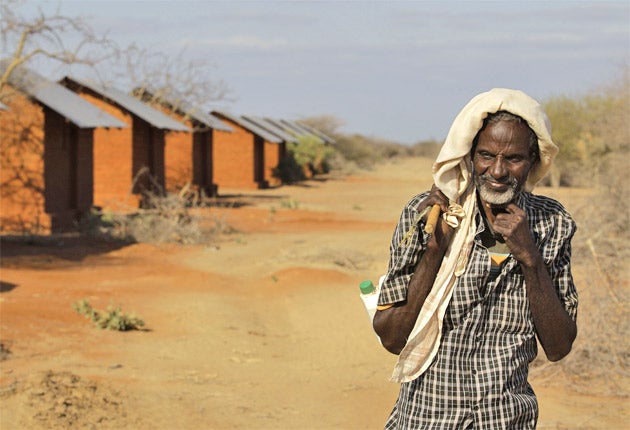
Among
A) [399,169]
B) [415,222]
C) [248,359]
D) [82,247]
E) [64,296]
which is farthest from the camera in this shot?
[399,169]

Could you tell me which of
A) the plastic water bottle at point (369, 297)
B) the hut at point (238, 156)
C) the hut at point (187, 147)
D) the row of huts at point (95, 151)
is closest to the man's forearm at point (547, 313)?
the plastic water bottle at point (369, 297)

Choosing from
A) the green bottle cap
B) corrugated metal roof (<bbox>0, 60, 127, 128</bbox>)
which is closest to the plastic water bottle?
the green bottle cap

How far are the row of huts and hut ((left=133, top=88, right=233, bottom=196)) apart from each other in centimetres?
3

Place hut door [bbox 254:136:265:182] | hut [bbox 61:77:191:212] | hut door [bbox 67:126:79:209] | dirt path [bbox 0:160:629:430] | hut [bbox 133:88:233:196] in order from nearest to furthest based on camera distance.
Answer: dirt path [bbox 0:160:629:430]
hut door [bbox 67:126:79:209]
hut [bbox 61:77:191:212]
hut [bbox 133:88:233:196]
hut door [bbox 254:136:265:182]

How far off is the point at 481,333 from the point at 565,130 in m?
40.3

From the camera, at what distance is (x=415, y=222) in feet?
8.72

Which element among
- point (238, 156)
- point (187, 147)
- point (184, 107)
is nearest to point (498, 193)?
point (187, 147)

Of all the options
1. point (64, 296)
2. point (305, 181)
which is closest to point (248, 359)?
point (64, 296)

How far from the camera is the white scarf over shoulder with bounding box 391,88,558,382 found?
8.90 feet

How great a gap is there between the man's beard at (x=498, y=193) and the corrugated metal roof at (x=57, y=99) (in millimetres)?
16331

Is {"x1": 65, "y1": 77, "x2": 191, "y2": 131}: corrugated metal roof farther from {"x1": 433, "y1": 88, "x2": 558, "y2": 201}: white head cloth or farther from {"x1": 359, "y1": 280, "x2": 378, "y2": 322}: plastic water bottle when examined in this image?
{"x1": 433, "y1": 88, "x2": 558, "y2": 201}: white head cloth

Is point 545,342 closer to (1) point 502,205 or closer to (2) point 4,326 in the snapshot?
(1) point 502,205

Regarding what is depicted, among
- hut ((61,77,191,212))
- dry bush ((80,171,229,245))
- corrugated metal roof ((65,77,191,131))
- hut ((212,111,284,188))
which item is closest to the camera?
dry bush ((80,171,229,245))

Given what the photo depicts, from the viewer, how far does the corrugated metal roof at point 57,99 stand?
1825 cm
